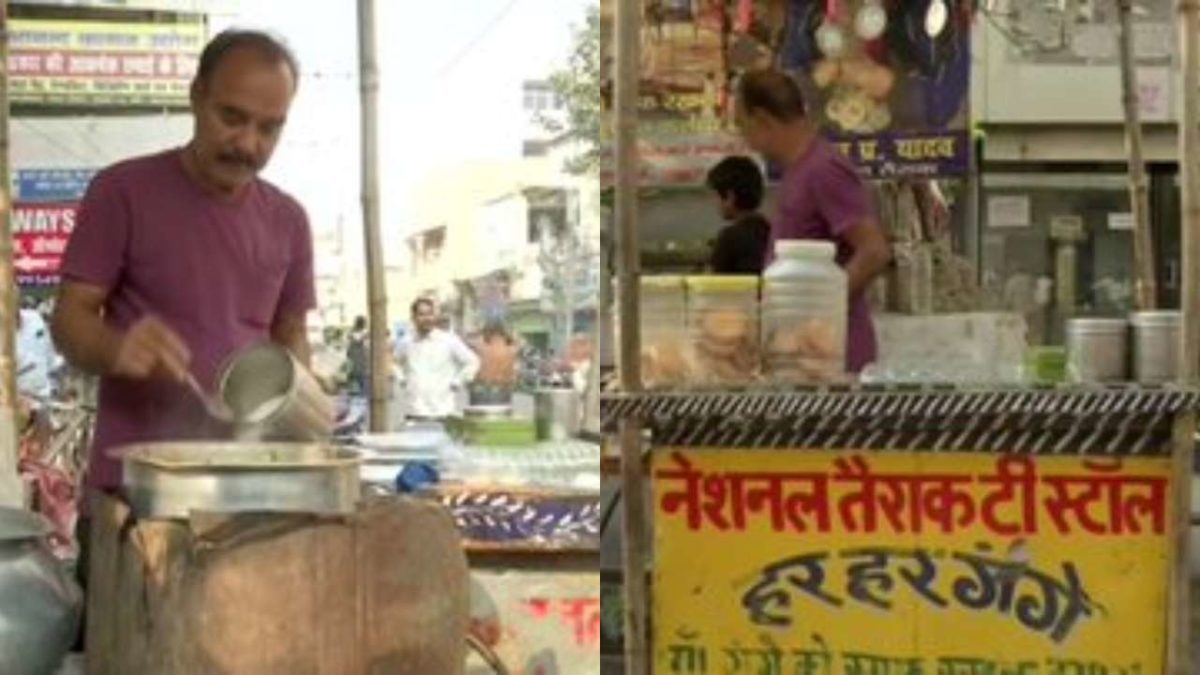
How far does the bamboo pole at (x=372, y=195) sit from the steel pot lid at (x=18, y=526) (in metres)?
2.66

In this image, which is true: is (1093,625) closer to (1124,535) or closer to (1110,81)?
(1124,535)

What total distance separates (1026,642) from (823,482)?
1.40 ft

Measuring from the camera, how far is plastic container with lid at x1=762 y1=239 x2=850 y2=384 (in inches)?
118

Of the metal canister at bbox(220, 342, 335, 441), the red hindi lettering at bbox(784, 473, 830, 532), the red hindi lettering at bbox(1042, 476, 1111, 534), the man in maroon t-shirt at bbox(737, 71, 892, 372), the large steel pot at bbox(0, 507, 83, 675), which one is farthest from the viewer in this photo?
the man in maroon t-shirt at bbox(737, 71, 892, 372)

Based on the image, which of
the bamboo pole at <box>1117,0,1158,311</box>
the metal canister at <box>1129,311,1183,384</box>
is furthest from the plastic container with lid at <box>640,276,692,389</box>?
the bamboo pole at <box>1117,0,1158,311</box>

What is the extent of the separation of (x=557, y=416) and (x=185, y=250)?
89.3 inches

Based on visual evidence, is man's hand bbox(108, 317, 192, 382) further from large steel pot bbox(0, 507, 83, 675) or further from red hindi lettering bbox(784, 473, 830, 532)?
red hindi lettering bbox(784, 473, 830, 532)

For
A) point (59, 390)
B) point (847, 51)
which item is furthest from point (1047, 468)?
point (59, 390)

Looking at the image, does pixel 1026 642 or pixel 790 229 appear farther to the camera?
pixel 790 229

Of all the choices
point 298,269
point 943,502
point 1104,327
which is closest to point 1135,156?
point 1104,327

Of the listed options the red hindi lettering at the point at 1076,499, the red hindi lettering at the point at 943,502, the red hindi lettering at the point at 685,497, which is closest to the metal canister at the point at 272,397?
the red hindi lettering at the point at 685,497

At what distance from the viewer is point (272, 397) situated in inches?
93.6

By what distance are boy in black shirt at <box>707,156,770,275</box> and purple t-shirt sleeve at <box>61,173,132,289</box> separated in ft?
8.12

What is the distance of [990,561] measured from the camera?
277 cm
